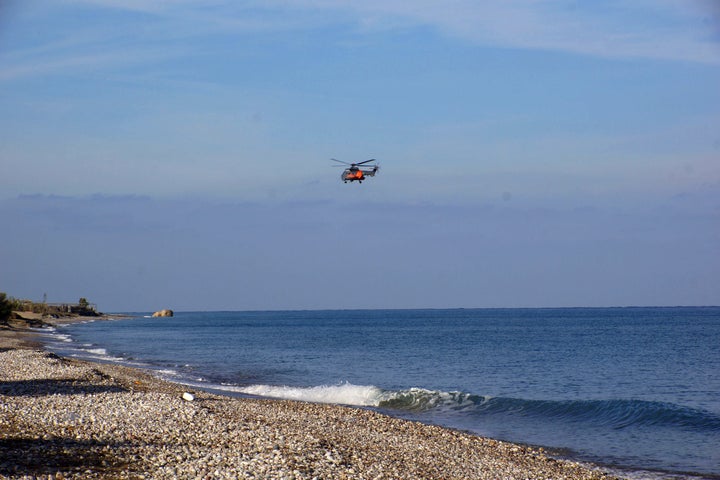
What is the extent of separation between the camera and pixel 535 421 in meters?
30.5

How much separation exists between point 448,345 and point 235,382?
43.3 m

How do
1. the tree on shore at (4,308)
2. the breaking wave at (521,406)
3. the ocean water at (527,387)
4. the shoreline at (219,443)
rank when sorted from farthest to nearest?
the tree on shore at (4,308) → the breaking wave at (521,406) → the ocean water at (527,387) → the shoreline at (219,443)

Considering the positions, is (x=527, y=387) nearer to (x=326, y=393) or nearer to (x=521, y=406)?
(x=521, y=406)

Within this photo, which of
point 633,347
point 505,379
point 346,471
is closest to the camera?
point 346,471

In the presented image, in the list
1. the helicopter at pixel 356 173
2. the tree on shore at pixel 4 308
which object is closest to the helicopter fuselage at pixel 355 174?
the helicopter at pixel 356 173

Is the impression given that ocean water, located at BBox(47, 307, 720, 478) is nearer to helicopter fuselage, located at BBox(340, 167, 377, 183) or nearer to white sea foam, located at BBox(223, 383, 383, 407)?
white sea foam, located at BBox(223, 383, 383, 407)

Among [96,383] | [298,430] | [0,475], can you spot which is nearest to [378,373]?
[96,383]

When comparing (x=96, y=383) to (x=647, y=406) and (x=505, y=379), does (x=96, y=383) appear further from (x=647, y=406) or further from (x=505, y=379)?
(x=505, y=379)

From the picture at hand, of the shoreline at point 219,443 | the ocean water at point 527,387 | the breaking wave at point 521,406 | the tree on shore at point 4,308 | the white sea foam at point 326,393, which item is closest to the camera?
the shoreline at point 219,443

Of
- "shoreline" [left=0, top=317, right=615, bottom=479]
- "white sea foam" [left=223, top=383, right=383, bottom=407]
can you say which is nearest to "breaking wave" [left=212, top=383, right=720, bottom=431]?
"white sea foam" [left=223, top=383, right=383, bottom=407]

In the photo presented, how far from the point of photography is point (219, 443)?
1772 centimetres

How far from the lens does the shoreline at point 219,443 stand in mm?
15047

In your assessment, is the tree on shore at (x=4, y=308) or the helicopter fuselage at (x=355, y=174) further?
the tree on shore at (x=4, y=308)

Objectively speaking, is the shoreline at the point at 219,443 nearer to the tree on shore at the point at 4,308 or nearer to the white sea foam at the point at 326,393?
the white sea foam at the point at 326,393
